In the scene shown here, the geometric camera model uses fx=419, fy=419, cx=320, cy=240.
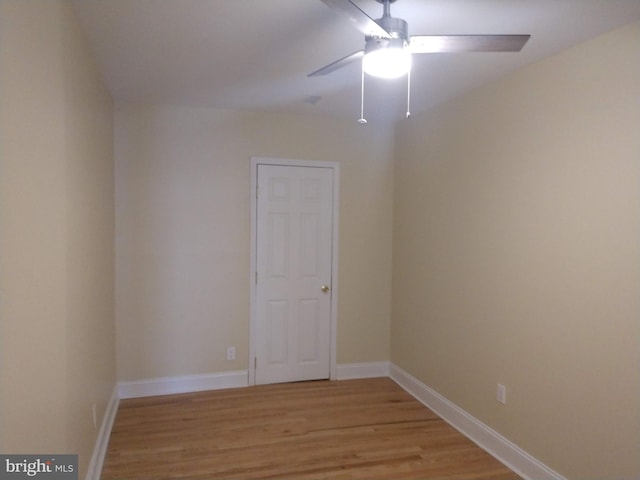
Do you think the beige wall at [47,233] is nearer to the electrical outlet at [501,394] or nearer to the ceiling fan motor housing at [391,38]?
the ceiling fan motor housing at [391,38]

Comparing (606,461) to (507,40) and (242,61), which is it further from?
(242,61)

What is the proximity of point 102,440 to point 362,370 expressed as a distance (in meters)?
2.33

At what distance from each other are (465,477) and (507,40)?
7.80 feet

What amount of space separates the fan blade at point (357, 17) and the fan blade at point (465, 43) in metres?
0.18

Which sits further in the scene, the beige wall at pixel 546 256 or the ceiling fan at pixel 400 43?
the beige wall at pixel 546 256

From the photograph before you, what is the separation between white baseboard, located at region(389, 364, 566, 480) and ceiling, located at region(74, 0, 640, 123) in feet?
7.72

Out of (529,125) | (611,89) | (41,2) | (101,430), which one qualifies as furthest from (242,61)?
(101,430)

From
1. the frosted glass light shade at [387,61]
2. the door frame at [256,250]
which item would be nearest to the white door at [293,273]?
the door frame at [256,250]

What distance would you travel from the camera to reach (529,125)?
2.53 meters

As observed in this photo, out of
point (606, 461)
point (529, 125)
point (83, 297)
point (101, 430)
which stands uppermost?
point (529, 125)

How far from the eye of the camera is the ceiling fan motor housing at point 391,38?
1.65 metres

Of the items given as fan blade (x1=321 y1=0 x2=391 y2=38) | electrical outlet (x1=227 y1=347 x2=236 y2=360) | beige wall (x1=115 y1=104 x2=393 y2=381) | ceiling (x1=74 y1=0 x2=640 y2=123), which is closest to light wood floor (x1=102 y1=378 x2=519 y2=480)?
electrical outlet (x1=227 y1=347 x2=236 y2=360)

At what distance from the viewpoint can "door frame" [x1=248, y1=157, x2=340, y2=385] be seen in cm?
379

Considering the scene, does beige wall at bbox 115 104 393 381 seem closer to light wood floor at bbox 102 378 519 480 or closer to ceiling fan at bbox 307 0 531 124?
light wood floor at bbox 102 378 519 480
